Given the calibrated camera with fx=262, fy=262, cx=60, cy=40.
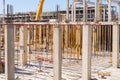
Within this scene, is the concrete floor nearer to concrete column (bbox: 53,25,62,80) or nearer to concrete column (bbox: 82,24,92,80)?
concrete column (bbox: 82,24,92,80)

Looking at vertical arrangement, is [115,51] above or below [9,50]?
below

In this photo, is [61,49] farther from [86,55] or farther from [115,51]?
[115,51]

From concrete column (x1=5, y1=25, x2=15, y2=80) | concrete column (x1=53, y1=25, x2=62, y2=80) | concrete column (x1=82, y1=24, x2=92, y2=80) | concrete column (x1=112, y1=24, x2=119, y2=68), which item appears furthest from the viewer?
concrete column (x1=112, y1=24, x2=119, y2=68)

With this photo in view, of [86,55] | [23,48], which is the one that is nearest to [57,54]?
[86,55]

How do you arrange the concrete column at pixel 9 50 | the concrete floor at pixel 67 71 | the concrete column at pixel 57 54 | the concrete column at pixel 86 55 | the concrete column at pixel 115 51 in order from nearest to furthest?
the concrete column at pixel 9 50
the concrete column at pixel 57 54
the concrete column at pixel 86 55
the concrete floor at pixel 67 71
the concrete column at pixel 115 51

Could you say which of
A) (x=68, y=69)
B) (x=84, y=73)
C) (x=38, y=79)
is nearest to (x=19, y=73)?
(x=38, y=79)

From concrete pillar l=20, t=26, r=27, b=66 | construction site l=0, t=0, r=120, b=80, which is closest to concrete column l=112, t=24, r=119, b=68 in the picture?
construction site l=0, t=0, r=120, b=80

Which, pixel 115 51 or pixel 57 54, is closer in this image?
pixel 57 54

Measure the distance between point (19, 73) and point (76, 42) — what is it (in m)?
7.27

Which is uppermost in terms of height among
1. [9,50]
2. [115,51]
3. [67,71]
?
[9,50]

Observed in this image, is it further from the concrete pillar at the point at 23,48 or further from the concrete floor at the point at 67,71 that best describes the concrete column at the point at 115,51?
the concrete pillar at the point at 23,48

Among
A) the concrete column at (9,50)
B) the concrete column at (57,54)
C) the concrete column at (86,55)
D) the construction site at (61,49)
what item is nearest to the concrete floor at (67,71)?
the construction site at (61,49)

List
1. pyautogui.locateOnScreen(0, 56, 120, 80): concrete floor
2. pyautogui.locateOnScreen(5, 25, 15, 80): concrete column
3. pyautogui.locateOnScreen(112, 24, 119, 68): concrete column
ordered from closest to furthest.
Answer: pyautogui.locateOnScreen(5, 25, 15, 80): concrete column → pyautogui.locateOnScreen(0, 56, 120, 80): concrete floor → pyautogui.locateOnScreen(112, 24, 119, 68): concrete column

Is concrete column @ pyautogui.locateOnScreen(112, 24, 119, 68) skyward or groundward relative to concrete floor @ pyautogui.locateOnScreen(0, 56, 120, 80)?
skyward
